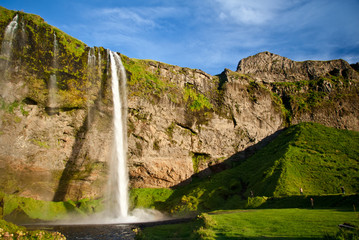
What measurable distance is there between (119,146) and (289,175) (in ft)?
72.1

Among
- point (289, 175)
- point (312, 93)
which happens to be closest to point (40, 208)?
point (289, 175)

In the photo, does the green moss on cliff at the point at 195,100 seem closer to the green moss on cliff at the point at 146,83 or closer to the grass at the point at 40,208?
the green moss on cliff at the point at 146,83

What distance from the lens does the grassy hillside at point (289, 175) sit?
26.0m

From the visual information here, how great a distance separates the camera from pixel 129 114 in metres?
37.7

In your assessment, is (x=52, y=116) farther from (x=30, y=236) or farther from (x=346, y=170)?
(x=346, y=170)

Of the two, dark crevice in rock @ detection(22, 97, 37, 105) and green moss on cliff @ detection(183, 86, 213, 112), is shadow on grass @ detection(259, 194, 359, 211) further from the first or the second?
dark crevice in rock @ detection(22, 97, 37, 105)

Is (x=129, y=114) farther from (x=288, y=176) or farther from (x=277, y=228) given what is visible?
(x=277, y=228)

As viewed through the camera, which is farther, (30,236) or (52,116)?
(52,116)

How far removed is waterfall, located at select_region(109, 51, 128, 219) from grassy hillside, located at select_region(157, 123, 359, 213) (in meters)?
6.50

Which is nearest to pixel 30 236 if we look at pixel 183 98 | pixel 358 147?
pixel 183 98

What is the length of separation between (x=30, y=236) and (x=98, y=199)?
77.7ft

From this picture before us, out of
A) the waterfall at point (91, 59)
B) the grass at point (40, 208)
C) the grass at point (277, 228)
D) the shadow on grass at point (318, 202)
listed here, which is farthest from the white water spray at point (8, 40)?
the shadow on grass at point (318, 202)

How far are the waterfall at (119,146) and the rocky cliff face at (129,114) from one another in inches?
42.5

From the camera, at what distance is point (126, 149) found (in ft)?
119
